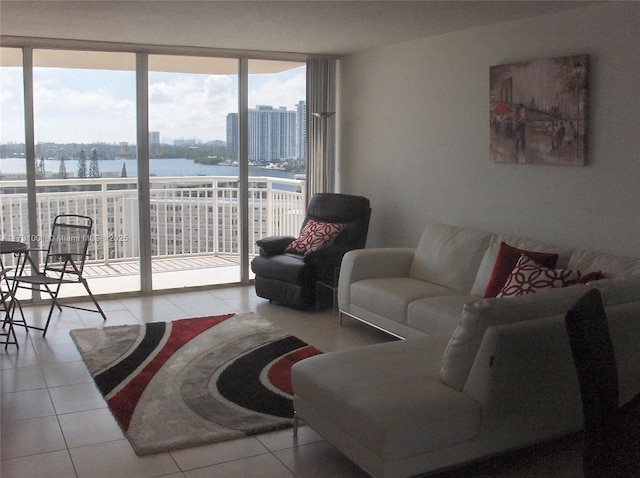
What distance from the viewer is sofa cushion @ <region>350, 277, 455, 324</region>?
191 inches

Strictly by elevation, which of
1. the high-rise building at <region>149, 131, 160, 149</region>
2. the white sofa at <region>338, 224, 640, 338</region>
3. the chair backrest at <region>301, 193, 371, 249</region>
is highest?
the high-rise building at <region>149, 131, 160, 149</region>

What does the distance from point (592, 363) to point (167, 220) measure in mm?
5409

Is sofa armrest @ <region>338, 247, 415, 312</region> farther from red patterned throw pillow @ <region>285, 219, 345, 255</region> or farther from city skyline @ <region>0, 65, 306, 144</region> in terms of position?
city skyline @ <region>0, 65, 306, 144</region>

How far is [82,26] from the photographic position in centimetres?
541

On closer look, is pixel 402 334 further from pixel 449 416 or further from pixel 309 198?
pixel 309 198

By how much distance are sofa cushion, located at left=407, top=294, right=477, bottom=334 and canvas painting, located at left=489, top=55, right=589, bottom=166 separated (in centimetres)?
113

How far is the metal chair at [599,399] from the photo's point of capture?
238 centimetres

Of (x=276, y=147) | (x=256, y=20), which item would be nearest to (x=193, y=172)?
(x=276, y=147)

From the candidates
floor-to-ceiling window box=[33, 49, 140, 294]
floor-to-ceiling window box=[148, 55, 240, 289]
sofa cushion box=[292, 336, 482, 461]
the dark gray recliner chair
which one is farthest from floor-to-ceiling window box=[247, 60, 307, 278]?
sofa cushion box=[292, 336, 482, 461]

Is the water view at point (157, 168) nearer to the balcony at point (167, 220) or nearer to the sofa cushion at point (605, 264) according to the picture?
the balcony at point (167, 220)

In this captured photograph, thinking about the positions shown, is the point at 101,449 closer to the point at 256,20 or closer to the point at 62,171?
the point at 256,20

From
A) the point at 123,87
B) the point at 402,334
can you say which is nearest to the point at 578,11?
the point at 402,334

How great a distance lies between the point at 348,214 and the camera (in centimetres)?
652

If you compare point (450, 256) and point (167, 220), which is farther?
point (167, 220)
